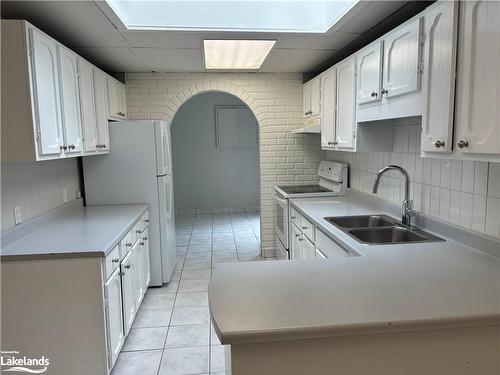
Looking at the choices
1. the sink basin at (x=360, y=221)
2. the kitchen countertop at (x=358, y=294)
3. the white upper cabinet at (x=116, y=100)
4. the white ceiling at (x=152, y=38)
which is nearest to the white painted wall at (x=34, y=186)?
the white upper cabinet at (x=116, y=100)

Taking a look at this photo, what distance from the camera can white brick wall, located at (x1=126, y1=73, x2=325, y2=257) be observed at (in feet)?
13.4

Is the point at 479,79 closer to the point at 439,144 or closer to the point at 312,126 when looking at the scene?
the point at 439,144

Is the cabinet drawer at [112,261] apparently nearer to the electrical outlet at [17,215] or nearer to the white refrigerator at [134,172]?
the electrical outlet at [17,215]

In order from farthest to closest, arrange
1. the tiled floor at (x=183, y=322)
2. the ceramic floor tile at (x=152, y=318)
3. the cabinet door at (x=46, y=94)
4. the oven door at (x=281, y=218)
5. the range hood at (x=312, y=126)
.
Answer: the oven door at (x=281, y=218) → the range hood at (x=312, y=126) → the ceramic floor tile at (x=152, y=318) → the tiled floor at (x=183, y=322) → the cabinet door at (x=46, y=94)

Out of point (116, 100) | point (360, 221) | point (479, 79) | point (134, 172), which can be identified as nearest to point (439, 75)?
point (479, 79)

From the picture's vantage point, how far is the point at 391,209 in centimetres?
272

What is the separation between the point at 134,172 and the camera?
3488 mm

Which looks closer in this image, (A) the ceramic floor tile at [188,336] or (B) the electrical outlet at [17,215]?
(B) the electrical outlet at [17,215]

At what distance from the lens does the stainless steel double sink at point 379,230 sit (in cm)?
223

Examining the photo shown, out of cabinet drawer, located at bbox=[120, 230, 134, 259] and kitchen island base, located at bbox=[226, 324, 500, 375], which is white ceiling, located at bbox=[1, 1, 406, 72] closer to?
cabinet drawer, located at bbox=[120, 230, 134, 259]

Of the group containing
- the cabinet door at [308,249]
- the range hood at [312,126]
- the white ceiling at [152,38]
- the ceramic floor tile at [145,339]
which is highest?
the white ceiling at [152,38]

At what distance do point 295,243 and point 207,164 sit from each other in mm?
3998

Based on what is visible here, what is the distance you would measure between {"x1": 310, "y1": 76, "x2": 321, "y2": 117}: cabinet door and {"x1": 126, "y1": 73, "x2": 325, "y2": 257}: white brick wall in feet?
1.53

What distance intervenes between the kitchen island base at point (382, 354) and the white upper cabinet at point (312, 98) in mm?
2725
